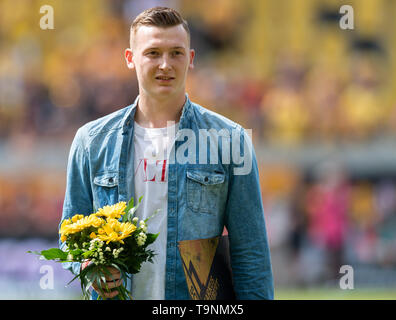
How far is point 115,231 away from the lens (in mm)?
2541

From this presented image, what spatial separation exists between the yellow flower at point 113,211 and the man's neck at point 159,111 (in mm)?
429

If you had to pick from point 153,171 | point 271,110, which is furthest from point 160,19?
point 271,110

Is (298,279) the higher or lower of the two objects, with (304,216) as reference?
lower

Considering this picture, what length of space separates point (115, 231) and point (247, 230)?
55cm

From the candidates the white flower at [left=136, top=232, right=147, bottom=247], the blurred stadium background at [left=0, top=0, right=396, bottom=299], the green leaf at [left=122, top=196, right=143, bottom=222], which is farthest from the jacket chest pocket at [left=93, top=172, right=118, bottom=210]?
the blurred stadium background at [left=0, top=0, right=396, bottom=299]

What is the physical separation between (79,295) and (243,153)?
6047 millimetres

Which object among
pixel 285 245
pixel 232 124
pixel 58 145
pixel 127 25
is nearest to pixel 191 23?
pixel 127 25

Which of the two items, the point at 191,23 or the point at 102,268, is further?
the point at 191,23

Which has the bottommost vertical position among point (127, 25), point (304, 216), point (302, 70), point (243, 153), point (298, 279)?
point (298, 279)

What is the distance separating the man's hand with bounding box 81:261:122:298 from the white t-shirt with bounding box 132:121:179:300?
19 centimetres
